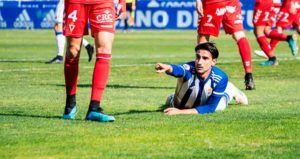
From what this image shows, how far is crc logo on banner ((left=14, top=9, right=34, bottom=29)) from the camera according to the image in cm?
5524

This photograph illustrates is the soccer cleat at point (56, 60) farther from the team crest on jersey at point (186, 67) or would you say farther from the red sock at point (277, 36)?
the team crest on jersey at point (186, 67)

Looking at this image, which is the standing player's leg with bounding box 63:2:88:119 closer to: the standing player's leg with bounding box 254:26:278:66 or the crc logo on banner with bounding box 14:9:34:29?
the standing player's leg with bounding box 254:26:278:66

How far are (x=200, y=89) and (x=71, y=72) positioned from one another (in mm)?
1483

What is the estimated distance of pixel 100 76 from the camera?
10.5m

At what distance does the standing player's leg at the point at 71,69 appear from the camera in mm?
10773

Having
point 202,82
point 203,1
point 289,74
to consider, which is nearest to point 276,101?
point 202,82

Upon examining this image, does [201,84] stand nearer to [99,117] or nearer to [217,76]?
[217,76]

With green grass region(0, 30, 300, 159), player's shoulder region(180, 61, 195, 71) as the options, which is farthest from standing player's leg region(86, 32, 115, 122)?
player's shoulder region(180, 61, 195, 71)

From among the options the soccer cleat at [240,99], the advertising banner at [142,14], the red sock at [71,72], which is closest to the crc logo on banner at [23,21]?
the advertising banner at [142,14]

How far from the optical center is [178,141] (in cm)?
862

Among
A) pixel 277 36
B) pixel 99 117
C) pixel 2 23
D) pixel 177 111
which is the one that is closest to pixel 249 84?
pixel 177 111

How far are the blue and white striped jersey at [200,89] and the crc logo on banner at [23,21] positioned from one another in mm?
44407

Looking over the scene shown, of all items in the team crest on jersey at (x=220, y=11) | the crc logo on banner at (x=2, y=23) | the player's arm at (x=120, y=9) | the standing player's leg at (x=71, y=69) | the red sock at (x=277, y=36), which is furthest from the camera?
the crc logo on banner at (x=2, y=23)

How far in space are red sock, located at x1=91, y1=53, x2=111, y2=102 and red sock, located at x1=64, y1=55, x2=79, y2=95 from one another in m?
0.40
